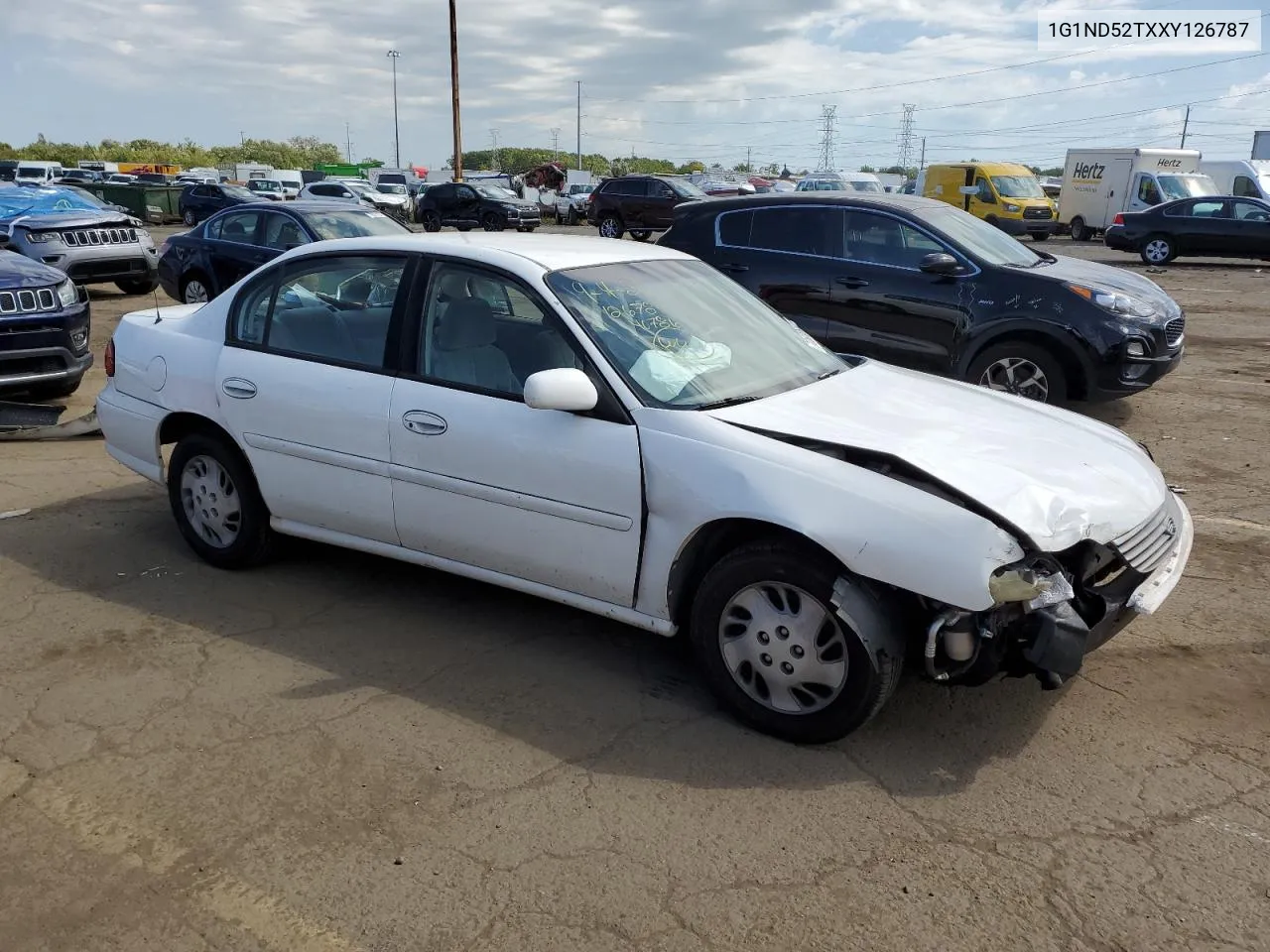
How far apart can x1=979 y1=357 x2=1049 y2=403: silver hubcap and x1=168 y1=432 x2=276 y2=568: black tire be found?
5.26 m

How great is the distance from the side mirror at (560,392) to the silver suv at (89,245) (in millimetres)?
11482

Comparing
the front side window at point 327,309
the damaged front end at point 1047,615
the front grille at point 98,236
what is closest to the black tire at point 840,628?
the damaged front end at point 1047,615

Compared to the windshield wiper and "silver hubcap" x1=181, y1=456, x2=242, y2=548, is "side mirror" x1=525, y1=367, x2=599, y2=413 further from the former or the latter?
"silver hubcap" x1=181, y1=456, x2=242, y2=548

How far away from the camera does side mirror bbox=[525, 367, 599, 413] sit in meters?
3.57

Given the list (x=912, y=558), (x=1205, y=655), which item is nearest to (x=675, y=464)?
(x=912, y=558)

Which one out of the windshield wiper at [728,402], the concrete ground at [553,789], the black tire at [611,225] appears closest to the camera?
the concrete ground at [553,789]

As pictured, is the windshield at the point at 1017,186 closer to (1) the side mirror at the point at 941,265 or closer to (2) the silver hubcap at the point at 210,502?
(1) the side mirror at the point at 941,265

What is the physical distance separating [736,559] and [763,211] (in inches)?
230

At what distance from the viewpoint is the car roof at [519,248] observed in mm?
4195

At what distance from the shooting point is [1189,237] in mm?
22094

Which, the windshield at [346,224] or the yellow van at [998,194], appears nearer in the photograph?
the windshield at [346,224]

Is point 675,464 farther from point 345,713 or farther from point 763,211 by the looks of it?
point 763,211

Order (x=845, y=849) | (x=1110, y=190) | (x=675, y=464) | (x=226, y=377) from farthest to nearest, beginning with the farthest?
(x=1110, y=190)
(x=226, y=377)
(x=675, y=464)
(x=845, y=849)

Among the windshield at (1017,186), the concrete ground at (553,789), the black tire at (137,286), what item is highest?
the windshield at (1017,186)
